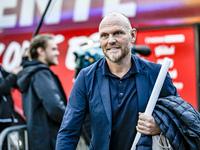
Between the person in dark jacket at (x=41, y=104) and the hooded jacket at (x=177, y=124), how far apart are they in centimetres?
146

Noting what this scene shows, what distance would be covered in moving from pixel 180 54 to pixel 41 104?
1982mm

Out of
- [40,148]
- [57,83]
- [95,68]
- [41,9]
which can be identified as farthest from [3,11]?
[95,68]

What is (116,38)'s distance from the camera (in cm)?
205

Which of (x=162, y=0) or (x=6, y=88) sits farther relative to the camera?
(x=162, y=0)

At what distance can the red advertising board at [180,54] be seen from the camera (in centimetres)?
415

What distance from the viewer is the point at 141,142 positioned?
1.88m

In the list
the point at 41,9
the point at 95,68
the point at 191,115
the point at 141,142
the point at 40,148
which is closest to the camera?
the point at 191,115

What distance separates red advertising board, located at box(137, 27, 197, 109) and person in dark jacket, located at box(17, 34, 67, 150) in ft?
5.38

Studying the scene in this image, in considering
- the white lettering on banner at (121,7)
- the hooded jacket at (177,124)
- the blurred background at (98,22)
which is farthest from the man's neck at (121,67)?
the white lettering on banner at (121,7)

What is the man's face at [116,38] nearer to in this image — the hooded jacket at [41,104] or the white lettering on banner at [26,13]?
the hooded jacket at [41,104]

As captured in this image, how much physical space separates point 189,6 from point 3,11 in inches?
114

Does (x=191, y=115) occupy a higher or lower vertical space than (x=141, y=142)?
higher

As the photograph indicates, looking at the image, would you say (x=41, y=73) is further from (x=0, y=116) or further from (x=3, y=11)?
(x=3, y=11)

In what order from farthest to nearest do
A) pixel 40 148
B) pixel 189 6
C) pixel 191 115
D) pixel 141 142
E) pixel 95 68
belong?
pixel 189 6, pixel 40 148, pixel 95 68, pixel 141 142, pixel 191 115
